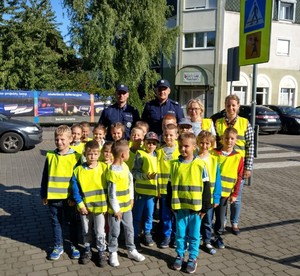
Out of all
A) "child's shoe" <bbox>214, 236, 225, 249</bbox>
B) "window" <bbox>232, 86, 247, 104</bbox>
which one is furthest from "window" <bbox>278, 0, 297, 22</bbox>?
"child's shoe" <bbox>214, 236, 225, 249</bbox>

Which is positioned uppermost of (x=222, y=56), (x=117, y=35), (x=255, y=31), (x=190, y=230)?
(x=117, y=35)

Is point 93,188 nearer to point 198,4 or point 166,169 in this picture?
point 166,169

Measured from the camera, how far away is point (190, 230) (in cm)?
359

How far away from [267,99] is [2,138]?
23645 millimetres

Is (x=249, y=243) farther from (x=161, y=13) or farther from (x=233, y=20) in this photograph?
(x=233, y=20)

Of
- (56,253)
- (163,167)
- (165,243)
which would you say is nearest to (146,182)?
(163,167)

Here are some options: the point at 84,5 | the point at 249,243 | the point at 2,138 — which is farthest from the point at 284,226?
the point at 84,5

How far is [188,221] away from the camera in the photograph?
3.60 metres

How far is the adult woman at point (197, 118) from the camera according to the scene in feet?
14.4

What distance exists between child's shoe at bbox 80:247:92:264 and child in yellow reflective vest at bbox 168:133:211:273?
981 mm

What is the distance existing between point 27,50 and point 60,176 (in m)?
18.1

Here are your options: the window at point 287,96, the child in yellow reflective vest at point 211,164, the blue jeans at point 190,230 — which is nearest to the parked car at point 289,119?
the window at point 287,96

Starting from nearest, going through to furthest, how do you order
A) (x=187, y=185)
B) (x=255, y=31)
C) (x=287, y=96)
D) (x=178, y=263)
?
(x=187, y=185), (x=178, y=263), (x=255, y=31), (x=287, y=96)

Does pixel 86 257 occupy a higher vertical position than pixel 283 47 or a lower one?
lower
